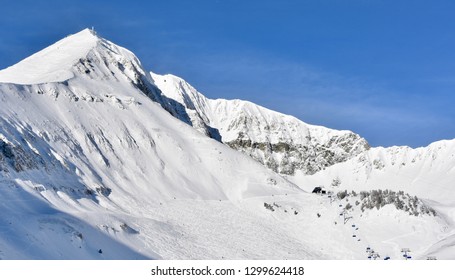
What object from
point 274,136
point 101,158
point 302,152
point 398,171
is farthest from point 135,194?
point 274,136

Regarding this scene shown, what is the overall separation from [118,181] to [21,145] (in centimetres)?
1479

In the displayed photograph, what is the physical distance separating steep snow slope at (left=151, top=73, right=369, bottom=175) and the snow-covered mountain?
66.9m

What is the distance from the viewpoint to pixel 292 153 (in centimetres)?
17900

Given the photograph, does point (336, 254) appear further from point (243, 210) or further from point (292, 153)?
point (292, 153)

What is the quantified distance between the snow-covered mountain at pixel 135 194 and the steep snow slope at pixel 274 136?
6690cm

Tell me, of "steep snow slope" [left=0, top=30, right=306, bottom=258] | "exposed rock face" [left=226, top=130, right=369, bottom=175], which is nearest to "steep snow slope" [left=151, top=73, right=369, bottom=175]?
"exposed rock face" [left=226, top=130, right=369, bottom=175]

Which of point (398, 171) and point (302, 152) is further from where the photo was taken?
point (302, 152)

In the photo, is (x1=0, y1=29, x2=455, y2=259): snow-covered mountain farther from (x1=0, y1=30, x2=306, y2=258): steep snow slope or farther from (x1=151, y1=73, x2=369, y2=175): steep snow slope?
(x1=151, y1=73, x2=369, y2=175): steep snow slope

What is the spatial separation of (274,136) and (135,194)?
117m

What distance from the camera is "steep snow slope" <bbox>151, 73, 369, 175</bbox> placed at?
176m

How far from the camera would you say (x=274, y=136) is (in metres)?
185

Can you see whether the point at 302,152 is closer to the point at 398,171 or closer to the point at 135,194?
the point at 398,171

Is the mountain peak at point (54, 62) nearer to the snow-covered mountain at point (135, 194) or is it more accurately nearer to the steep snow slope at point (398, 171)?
the snow-covered mountain at point (135, 194)

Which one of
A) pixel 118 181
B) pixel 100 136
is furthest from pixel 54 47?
pixel 118 181
